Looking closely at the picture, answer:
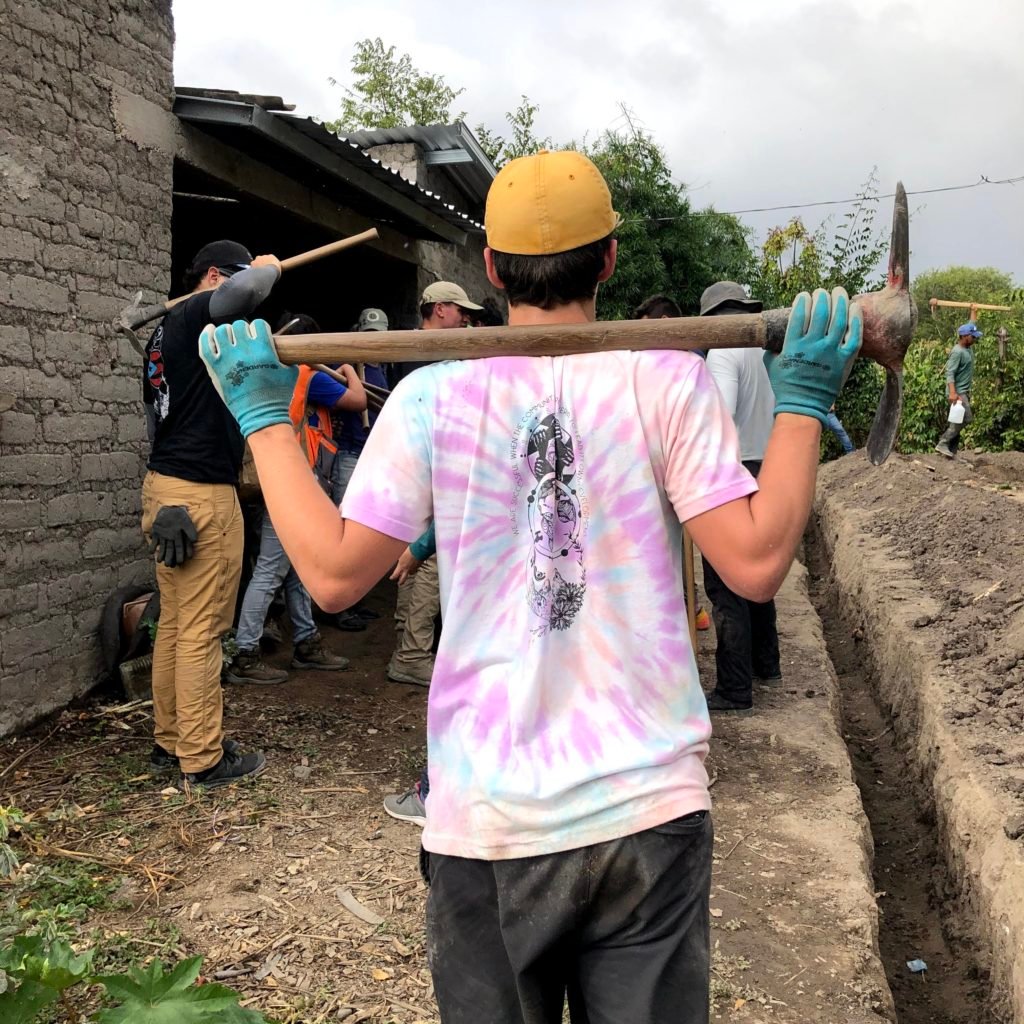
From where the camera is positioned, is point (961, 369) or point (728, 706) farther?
point (961, 369)

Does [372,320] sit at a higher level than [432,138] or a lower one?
lower

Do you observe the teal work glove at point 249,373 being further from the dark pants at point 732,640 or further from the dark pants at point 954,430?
the dark pants at point 954,430

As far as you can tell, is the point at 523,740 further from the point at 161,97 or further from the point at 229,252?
the point at 161,97

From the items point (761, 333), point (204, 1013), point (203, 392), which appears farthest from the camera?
point (203, 392)

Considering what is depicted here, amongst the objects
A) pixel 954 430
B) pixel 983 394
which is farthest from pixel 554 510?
pixel 983 394

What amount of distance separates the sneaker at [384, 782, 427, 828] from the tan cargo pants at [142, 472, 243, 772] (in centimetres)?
76

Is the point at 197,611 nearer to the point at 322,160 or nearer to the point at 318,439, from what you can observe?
the point at 318,439

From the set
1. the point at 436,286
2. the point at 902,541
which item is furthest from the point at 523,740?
the point at 902,541

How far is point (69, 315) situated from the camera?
4.67 m

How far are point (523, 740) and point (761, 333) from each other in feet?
2.63

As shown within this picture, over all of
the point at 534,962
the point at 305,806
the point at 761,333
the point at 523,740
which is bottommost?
the point at 305,806

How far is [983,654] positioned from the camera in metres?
5.15

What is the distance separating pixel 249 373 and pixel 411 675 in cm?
399

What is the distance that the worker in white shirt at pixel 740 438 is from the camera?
479cm
